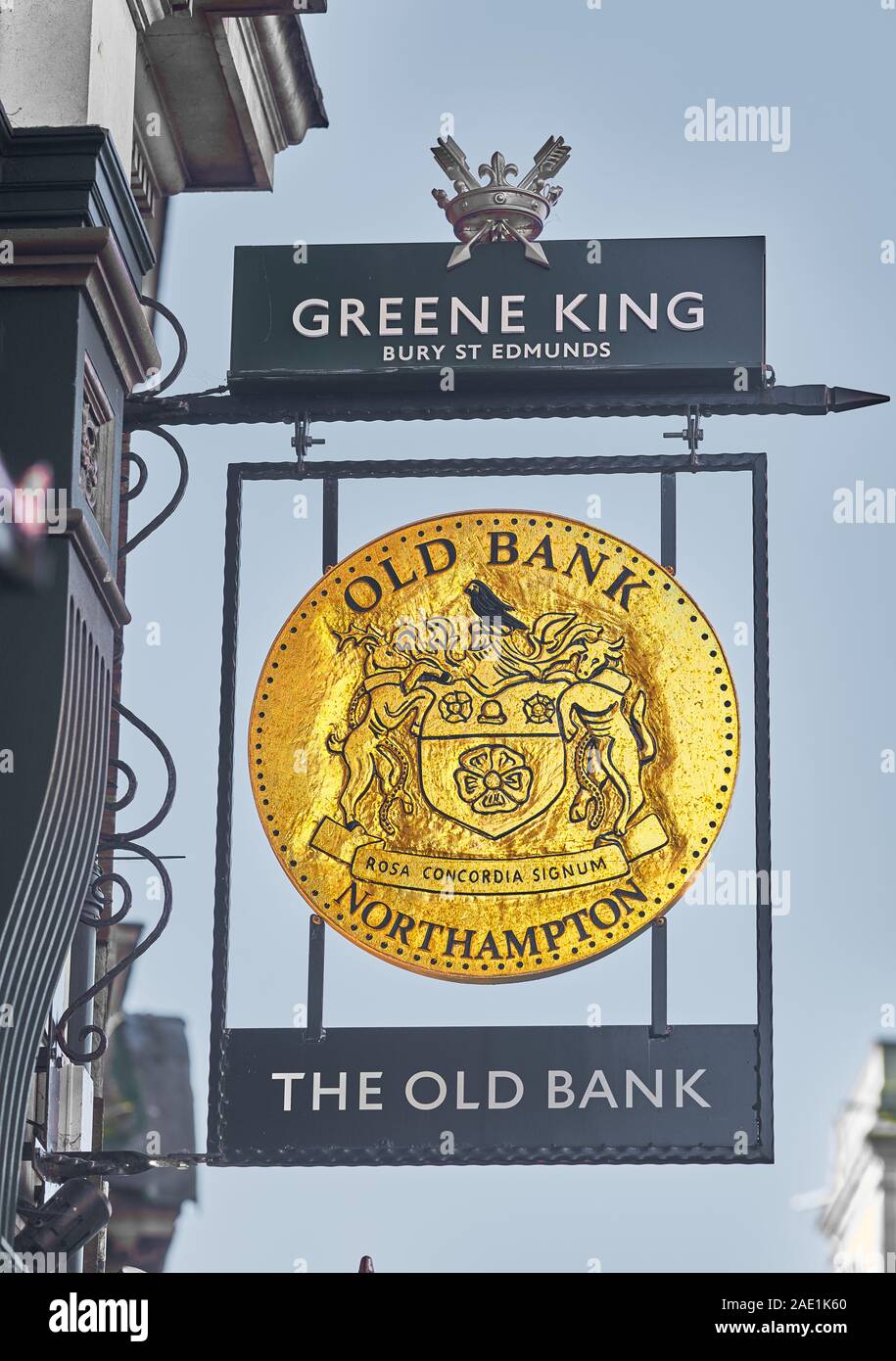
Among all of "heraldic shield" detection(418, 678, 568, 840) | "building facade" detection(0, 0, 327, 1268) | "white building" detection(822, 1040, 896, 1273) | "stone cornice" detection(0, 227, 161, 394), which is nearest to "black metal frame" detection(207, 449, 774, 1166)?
"building facade" detection(0, 0, 327, 1268)

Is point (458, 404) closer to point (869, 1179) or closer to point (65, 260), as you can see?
point (65, 260)

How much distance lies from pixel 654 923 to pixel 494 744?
0.88 metres

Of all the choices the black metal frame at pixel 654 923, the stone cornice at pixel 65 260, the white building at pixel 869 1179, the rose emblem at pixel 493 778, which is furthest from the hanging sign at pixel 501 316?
the white building at pixel 869 1179

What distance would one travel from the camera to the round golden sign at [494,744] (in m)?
9.45

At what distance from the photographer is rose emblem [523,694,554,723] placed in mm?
9680

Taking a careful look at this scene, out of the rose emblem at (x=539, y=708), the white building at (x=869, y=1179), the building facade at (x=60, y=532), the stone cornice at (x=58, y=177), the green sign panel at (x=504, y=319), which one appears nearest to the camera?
the building facade at (x=60, y=532)

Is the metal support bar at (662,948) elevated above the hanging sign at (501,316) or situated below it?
below

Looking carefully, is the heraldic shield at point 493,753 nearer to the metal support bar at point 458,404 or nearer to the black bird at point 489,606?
the black bird at point 489,606

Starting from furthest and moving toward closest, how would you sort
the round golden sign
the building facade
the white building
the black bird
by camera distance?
the white building → the black bird → the round golden sign → the building facade

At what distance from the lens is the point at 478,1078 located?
30.5ft

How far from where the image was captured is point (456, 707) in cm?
970

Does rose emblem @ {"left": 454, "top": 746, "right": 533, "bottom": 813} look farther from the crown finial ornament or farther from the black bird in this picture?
the crown finial ornament

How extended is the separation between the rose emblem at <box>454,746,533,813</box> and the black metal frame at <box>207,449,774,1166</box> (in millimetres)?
691
